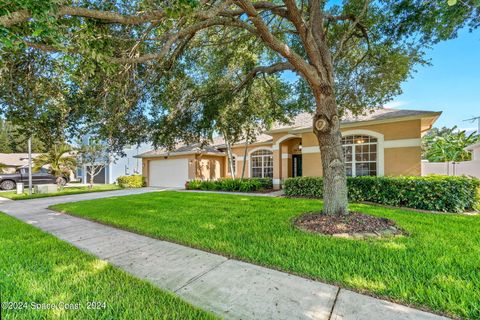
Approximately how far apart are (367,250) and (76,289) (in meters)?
4.22

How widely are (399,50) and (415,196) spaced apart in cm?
475

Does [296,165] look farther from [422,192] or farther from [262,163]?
[422,192]

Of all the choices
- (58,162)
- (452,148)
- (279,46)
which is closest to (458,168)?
(452,148)

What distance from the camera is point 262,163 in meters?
16.8

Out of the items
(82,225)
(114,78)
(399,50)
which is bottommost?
(82,225)

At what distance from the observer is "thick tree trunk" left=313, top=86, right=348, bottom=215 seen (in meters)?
5.47

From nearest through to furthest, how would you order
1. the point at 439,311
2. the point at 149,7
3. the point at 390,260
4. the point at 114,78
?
the point at 439,311 → the point at 390,260 → the point at 149,7 → the point at 114,78

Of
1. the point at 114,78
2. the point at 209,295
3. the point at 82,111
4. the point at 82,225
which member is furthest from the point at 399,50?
the point at 82,225

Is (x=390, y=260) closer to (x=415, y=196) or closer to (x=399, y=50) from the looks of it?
(x=415, y=196)

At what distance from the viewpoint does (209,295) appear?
2758 millimetres

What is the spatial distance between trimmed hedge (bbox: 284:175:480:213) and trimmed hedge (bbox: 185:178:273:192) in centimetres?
572

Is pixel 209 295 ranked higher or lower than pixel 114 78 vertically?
lower

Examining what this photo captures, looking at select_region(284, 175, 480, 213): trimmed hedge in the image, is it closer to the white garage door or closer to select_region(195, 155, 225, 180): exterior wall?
select_region(195, 155, 225, 180): exterior wall

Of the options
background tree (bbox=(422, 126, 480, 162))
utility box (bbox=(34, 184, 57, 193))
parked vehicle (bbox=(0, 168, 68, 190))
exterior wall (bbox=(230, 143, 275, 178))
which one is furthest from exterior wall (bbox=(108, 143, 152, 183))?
background tree (bbox=(422, 126, 480, 162))
